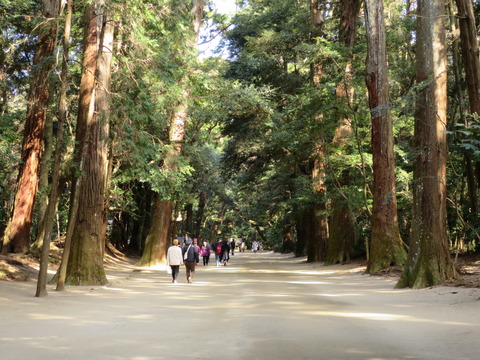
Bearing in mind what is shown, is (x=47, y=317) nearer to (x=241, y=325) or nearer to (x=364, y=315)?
(x=241, y=325)

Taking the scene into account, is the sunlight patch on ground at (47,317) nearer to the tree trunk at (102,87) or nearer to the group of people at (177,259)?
the tree trunk at (102,87)

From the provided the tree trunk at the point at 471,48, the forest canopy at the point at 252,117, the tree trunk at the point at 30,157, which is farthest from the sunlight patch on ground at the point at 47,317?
the tree trunk at the point at 30,157

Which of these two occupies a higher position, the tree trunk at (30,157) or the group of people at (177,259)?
the tree trunk at (30,157)

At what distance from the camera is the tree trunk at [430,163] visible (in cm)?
1352

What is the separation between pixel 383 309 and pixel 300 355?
15.7 feet

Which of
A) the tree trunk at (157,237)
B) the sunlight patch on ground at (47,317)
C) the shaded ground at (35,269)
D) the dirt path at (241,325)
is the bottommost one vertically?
the sunlight patch on ground at (47,317)

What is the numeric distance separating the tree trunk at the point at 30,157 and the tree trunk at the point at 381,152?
12.5 m

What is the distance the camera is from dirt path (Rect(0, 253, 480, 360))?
5707 mm

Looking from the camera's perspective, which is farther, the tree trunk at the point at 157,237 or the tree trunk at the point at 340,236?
the tree trunk at the point at 340,236

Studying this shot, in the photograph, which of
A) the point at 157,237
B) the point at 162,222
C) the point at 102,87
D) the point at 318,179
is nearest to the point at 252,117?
the point at 318,179

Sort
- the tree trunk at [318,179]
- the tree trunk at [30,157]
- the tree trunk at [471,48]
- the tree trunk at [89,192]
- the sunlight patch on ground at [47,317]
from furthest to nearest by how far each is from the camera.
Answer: the tree trunk at [318,179] → the tree trunk at [30,157] → the tree trunk at [89,192] → the tree trunk at [471,48] → the sunlight patch on ground at [47,317]

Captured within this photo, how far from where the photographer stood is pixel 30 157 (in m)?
20.4

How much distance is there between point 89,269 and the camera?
14.8 metres

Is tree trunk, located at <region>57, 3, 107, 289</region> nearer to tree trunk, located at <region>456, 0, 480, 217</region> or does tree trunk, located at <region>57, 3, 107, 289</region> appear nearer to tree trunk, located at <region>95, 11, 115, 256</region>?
tree trunk, located at <region>95, 11, 115, 256</region>
